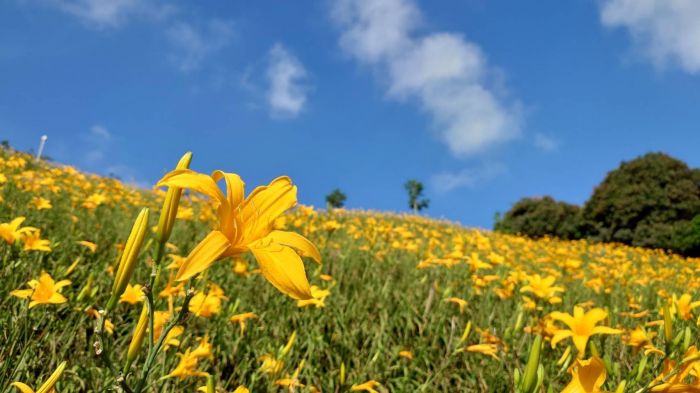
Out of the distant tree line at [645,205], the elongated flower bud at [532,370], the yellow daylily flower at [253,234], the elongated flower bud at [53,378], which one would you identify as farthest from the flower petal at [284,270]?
the distant tree line at [645,205]

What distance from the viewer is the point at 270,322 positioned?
8.80ft

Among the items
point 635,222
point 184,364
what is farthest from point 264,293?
point 635,222

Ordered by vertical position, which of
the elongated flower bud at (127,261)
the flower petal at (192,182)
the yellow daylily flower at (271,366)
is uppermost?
the flower petal at (192,182)

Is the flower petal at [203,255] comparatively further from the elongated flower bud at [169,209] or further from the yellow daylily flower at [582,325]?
the yellow daylily flower at [582,325]

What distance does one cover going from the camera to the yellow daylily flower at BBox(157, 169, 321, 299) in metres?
0.73

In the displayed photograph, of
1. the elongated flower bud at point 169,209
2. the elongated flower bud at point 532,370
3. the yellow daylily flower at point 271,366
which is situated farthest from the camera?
the yellow daylily flower at point 271,366

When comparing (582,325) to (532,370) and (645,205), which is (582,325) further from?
(645,205)

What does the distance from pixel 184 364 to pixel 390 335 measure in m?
1.46

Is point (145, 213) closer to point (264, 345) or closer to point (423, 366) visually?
point (264, 345)

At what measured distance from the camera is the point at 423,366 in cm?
243

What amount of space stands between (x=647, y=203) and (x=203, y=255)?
1867 cm

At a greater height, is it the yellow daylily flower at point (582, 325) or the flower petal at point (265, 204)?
the flower petal at point (265, 204)

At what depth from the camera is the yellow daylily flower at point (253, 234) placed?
28.6 inches

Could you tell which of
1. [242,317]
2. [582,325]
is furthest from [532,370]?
[242,317]
